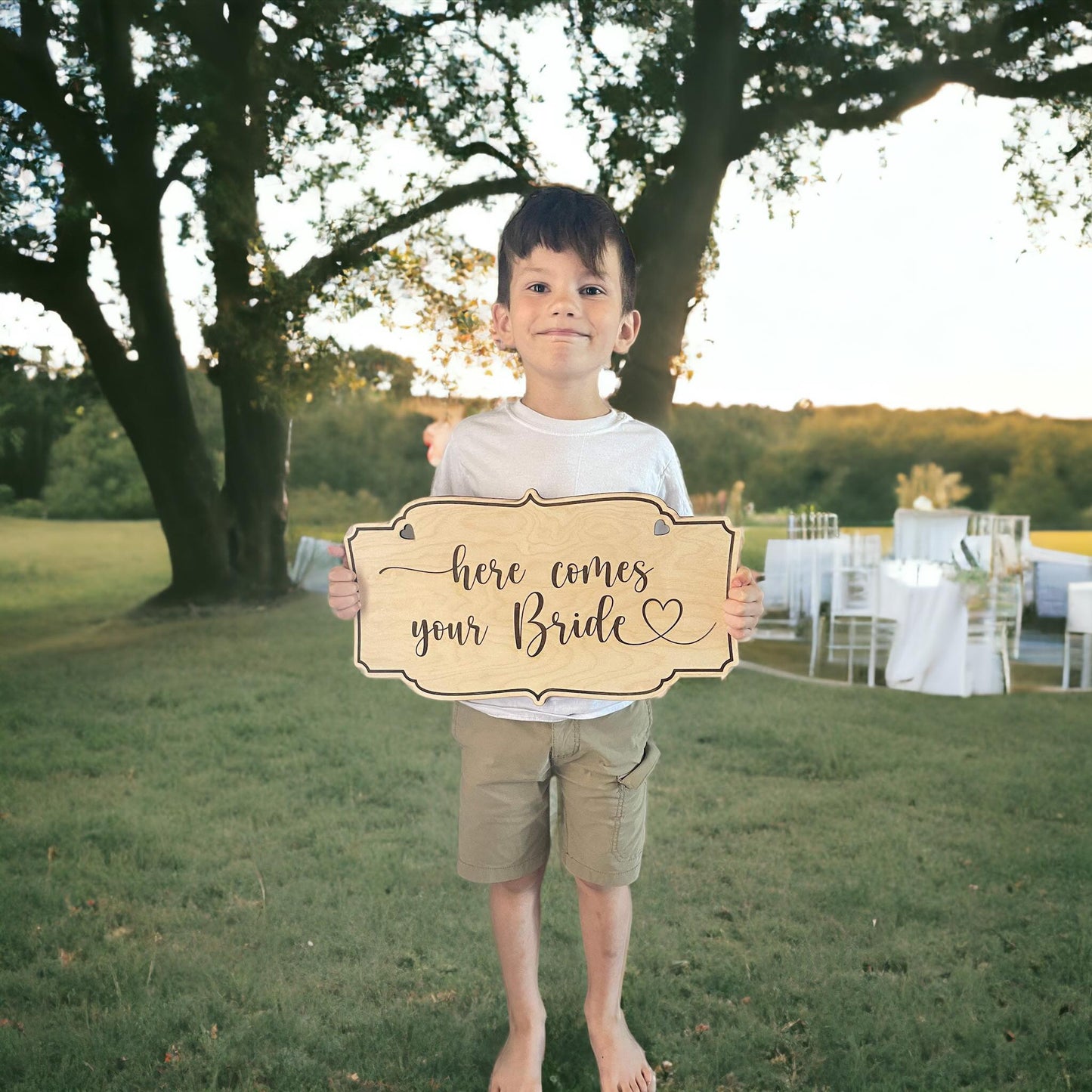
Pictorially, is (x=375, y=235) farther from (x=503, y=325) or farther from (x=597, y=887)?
(x=597, y=887)

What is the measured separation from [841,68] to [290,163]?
2.70 m

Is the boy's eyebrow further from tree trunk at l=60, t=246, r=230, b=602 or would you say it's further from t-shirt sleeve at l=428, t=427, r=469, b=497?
tree trunk at l=60, t=246, r=230, b=602

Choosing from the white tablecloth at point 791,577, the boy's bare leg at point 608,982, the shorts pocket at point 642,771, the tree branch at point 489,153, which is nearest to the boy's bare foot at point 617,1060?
the boy's bare leg at point 608,982

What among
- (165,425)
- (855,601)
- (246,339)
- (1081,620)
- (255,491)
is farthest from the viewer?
(255,491)

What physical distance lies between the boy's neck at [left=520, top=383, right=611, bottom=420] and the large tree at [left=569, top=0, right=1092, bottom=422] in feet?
11.3

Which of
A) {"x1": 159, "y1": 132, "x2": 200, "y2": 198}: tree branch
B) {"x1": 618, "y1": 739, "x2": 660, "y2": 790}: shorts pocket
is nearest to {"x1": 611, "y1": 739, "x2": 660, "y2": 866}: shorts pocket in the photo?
{"x1": 618, "y1": 739, "x2": 660, "y2": 790}: shorts pocket

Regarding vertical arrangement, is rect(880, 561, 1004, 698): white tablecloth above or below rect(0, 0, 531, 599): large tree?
below

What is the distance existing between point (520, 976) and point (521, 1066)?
13 centimetres

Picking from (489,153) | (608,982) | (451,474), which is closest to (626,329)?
(451,474)

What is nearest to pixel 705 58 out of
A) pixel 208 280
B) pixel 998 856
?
pixel 208 280

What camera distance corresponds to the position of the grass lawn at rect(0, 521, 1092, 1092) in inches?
65.1

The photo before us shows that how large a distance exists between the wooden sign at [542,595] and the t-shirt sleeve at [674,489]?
0.25ft

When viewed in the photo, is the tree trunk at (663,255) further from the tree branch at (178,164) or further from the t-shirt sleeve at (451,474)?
the t-shirt sleeve at (451,474)

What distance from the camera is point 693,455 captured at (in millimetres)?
5895
